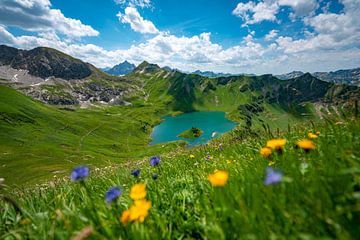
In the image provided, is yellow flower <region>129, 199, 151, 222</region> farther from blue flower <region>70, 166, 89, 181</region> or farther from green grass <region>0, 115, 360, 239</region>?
blue flower <region>70, 166, 89, 181</region>

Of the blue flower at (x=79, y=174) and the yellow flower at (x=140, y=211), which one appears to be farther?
the blue flower at (x=79, y=174)

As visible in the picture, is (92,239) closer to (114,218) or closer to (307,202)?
(114,218)

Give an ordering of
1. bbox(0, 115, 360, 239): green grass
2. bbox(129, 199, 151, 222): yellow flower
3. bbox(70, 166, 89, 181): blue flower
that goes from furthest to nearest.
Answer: bbox(70, 166, 89, 181): blue flower, bbox(129, 199, 151, 222): yellow flower, bbox(0, 115, 360, 239): green grass

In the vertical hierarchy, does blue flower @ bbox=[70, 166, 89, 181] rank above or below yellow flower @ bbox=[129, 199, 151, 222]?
above

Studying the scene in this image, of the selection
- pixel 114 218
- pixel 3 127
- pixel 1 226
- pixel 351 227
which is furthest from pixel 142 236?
pixel 3 127

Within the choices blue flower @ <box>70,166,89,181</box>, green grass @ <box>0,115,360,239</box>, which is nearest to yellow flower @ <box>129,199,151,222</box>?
green grass @ <box>0,115,360,239</box>

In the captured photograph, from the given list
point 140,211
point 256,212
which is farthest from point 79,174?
point 256,212

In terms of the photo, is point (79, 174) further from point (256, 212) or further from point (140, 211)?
point (256, 212)

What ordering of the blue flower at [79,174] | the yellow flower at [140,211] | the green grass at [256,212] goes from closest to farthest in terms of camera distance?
the green grass at [256,212]
the yellow flower at [140,211]
the blue flower at [79,174]

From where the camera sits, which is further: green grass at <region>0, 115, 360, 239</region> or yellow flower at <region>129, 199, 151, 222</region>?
yellow flower at <region>129, 199, 151, 222</region>

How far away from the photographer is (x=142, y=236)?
2.73m

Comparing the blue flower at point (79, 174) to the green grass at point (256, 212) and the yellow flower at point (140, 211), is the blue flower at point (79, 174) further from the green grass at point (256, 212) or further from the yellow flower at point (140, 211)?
the yellow flower at point (140, 211)

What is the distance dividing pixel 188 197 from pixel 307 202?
7.04ft

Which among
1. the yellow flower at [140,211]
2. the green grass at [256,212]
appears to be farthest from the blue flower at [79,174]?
the yellow flower at [140,211]
